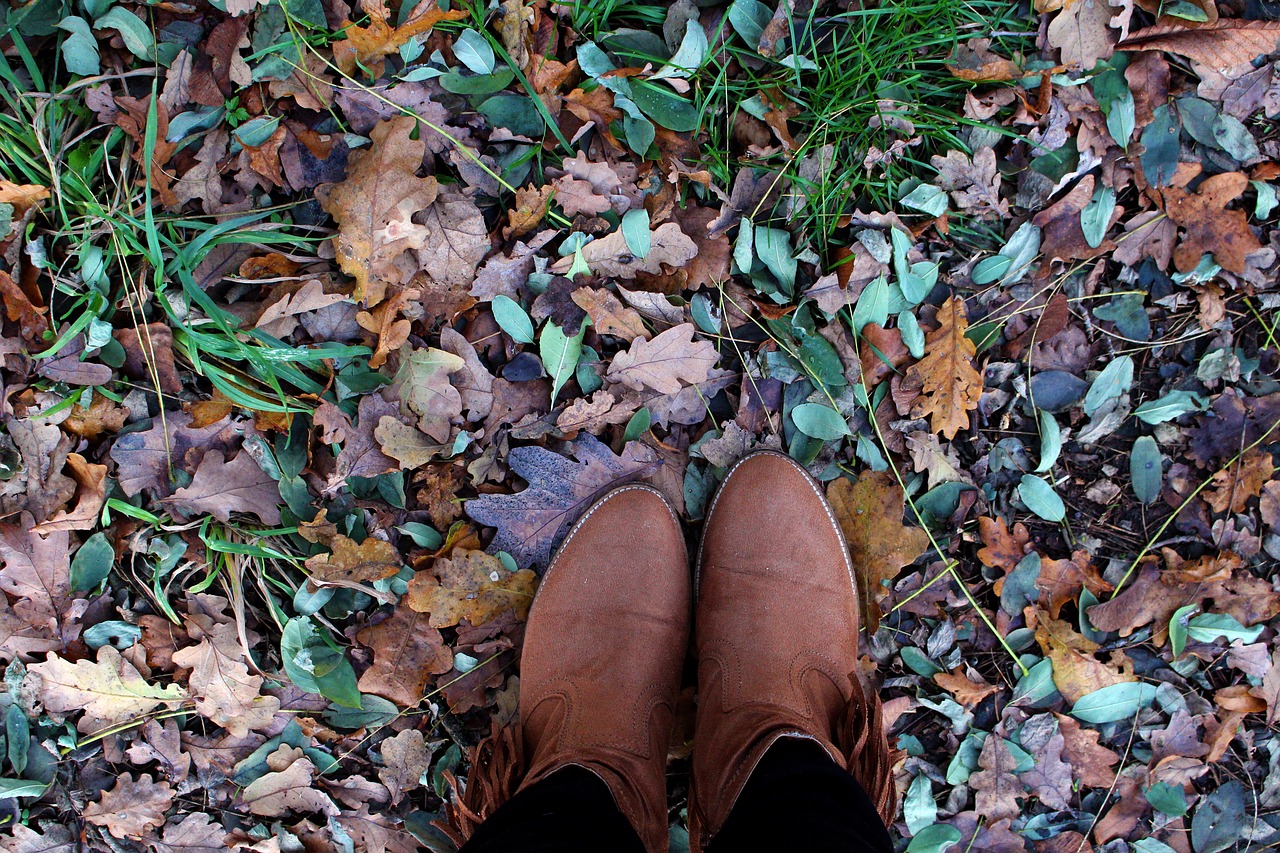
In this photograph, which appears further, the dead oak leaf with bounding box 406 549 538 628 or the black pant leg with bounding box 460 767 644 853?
the dead oak leaf with bounding box 406 549 538 628

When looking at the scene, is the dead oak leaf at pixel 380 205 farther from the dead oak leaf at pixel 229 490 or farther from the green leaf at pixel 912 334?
the green leaf at pixel 912 334

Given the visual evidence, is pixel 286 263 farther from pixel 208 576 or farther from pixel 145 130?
pixel 208 576

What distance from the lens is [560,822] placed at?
122cm

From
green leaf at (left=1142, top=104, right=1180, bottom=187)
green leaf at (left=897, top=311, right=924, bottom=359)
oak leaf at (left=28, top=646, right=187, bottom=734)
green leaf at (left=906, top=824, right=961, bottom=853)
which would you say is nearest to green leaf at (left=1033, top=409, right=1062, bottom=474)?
green leaf at (left=897, top=311, right=924, bottom=359)

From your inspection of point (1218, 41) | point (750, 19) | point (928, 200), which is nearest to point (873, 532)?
point (928, 200)

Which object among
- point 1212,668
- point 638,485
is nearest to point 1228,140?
point 1212,668

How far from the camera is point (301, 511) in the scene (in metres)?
1.53

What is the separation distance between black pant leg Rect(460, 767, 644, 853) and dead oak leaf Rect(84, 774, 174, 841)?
0.87m

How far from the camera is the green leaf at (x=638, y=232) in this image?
1.49 metres

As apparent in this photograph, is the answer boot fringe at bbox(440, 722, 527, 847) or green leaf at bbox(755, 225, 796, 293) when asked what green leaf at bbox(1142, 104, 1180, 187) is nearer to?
green leaf at bbox(755, 225, 796, 293)

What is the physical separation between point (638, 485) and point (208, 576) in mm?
975

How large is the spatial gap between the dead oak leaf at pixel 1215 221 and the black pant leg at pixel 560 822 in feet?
5.57

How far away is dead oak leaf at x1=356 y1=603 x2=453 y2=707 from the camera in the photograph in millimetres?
A: 1547

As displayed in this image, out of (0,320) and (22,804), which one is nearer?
(0,320)
